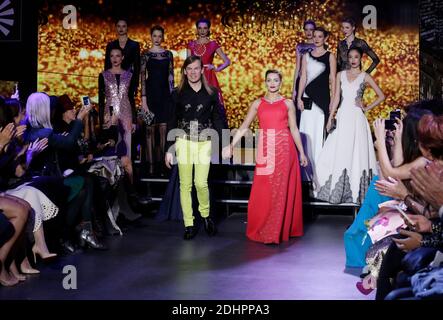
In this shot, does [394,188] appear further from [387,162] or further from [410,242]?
[410,242]

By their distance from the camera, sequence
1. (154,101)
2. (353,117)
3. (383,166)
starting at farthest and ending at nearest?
(154,101)
(353,117)
(383,166)

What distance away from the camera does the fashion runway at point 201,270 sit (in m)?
3.81

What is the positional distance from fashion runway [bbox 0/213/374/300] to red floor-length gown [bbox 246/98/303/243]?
0.18 metres

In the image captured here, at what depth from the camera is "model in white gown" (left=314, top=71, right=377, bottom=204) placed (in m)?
6.47

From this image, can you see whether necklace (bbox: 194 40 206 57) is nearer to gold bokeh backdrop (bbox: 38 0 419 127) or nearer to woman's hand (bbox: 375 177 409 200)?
gold bokeh backdrop (bbox: 38 0 419 127)

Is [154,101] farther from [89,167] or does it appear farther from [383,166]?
[383,166]

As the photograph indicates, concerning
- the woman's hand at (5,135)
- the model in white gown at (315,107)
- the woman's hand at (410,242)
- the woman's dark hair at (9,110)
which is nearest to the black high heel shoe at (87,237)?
the woman's dark hair at (9,110)

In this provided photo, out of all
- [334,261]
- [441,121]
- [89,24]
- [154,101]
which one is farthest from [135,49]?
[441,121]

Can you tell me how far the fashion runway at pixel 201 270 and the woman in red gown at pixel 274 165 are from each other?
183 millimetres

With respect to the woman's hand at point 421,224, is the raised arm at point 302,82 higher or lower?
higher

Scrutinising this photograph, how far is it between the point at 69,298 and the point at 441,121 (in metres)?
2.12

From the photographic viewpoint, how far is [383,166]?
342cm

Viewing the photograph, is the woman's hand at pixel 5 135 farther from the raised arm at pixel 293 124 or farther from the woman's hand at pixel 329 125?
the woman's hand at pixel 329 125

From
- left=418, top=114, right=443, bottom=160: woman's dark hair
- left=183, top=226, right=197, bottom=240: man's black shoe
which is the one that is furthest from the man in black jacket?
left=418, top=114, right=443, bottom=160: woman's dark hair
